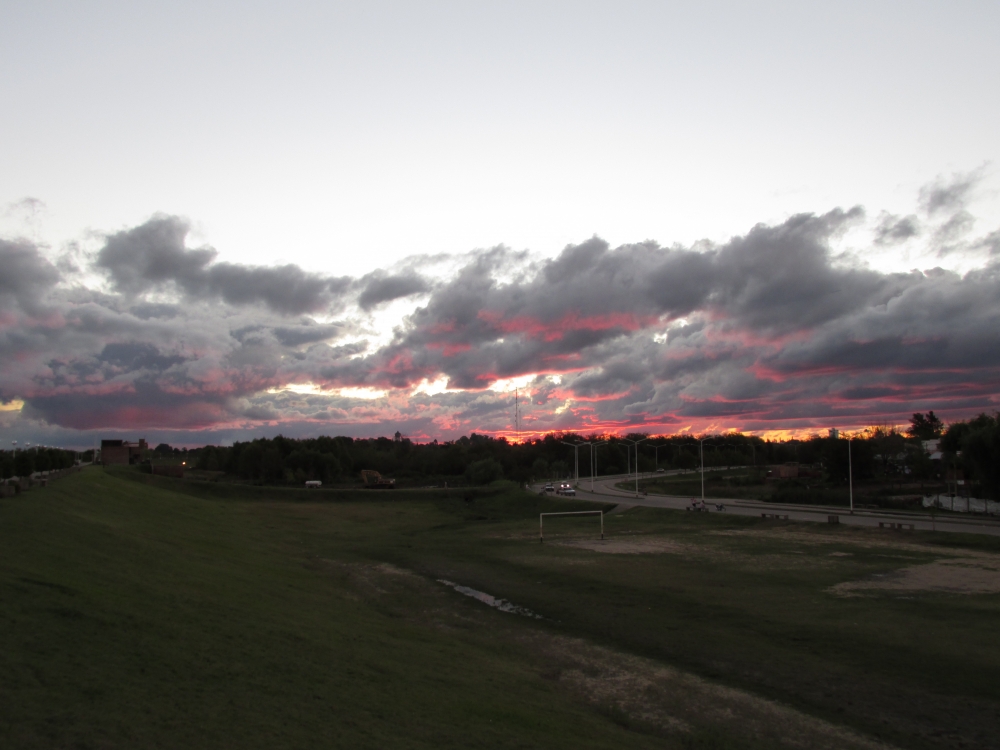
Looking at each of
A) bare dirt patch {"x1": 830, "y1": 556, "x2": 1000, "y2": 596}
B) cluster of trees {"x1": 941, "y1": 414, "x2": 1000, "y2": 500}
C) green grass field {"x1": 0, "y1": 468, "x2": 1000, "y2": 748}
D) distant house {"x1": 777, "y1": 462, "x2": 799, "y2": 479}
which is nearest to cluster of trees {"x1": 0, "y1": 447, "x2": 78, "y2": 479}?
green grass field {"x1": 0, "y1": 468, "x2": 1000, "y2": 748}

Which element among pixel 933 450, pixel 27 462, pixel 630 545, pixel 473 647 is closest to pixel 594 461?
pixel 933 450

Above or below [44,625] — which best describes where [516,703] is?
below

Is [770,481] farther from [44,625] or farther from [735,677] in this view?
[44,625]

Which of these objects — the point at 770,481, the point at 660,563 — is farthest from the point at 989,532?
the point at 770,481

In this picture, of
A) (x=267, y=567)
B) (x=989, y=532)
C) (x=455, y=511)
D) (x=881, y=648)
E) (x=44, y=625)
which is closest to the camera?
(x=44, y=625)

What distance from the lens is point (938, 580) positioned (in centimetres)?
3506

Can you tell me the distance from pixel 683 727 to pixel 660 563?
2707 centimetres

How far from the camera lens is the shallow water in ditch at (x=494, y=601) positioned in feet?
101

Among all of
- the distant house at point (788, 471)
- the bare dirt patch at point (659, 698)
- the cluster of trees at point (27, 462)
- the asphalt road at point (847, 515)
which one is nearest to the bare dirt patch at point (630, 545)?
the asphalt road at point (847, 515)

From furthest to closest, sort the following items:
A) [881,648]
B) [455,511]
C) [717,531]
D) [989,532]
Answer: [455,511], [717,531], [989,532], [881,648]

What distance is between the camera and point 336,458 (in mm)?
168500

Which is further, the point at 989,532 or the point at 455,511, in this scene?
the point at 455,511

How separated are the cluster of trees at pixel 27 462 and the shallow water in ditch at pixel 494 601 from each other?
33236 mm

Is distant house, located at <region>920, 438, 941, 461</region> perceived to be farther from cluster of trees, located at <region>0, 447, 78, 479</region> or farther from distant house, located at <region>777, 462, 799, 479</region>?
cluster of trees, located at <region>0, 447, 78, 479</region>
